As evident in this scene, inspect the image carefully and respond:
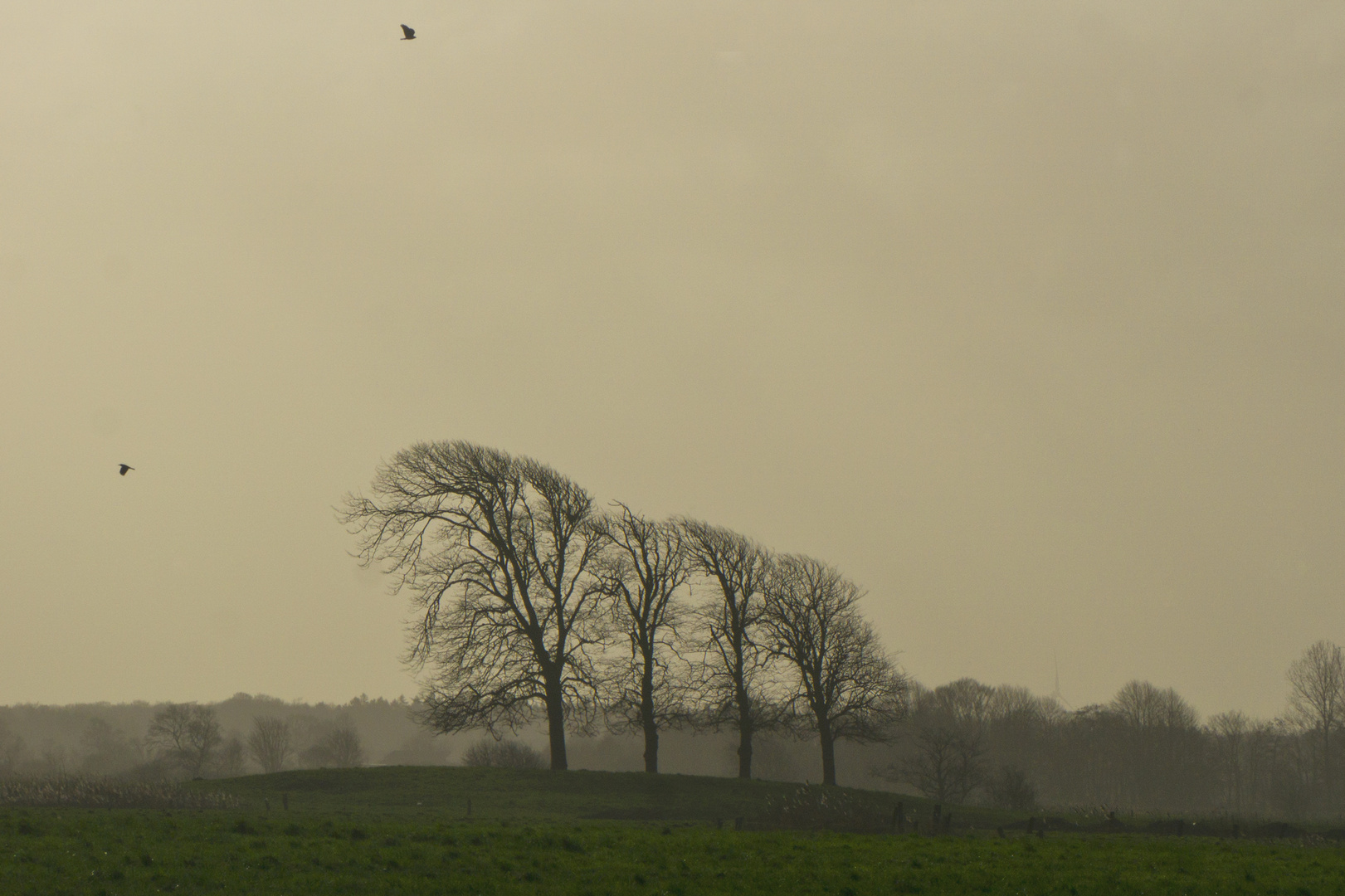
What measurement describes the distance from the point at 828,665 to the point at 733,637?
6002 millimetres

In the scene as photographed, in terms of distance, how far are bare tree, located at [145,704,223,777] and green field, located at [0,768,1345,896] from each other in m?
83.9

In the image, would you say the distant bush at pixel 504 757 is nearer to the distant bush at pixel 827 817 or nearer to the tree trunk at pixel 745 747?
the tree trunk at pixel 745 747

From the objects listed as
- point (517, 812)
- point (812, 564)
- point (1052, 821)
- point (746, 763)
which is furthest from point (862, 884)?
point (812, 564)

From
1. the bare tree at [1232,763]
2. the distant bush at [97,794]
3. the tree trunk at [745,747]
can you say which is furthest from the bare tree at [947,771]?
the bare tree at [1232,763]

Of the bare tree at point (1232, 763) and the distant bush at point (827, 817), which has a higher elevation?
the distant bush at point (827, 817)

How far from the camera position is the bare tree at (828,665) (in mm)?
59344

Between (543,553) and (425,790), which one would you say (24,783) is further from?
(543,553)

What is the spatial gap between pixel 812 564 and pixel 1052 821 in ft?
79.6

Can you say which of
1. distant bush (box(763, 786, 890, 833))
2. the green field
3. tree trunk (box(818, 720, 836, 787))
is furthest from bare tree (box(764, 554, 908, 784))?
the green field

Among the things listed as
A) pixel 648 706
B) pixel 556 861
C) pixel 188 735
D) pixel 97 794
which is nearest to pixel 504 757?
pixel 648 706

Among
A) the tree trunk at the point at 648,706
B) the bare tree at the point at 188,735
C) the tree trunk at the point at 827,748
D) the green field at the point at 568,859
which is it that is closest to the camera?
the green field at the point at 568,859

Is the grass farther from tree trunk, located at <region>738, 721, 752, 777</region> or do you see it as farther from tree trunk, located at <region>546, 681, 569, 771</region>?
tree trunk, located at <region>738, 721, 752, 777</region>

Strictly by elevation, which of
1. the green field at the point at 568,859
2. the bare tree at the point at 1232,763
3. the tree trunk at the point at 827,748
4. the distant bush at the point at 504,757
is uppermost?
the green field at the point at 568,859

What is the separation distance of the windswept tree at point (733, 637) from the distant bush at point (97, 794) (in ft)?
101
